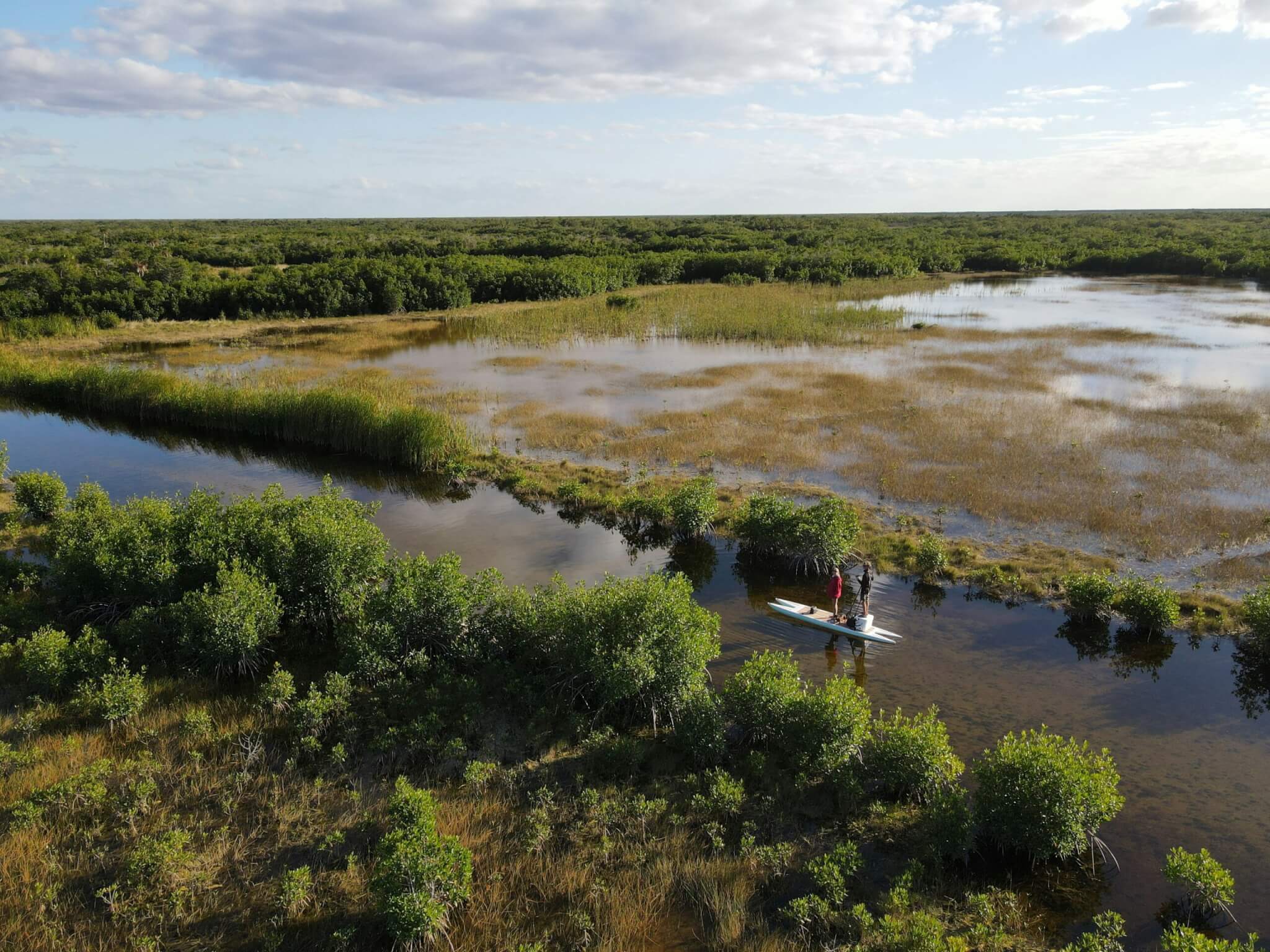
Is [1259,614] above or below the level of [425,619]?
below

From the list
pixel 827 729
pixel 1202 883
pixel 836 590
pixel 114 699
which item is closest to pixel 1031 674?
pixel 836 590

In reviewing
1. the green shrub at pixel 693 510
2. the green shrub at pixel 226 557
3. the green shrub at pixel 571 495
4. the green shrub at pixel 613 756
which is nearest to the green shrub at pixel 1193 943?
the green shrub at pixel 613 756

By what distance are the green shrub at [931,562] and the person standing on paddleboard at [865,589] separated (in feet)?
7.96

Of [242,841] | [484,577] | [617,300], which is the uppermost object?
[617,300]

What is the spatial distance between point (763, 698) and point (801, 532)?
6965 mm

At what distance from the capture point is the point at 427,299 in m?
61.7

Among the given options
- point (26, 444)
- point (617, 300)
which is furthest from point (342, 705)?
point (617, 300)

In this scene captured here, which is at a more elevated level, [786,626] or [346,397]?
[346,397]

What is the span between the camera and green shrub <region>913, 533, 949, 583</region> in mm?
17562

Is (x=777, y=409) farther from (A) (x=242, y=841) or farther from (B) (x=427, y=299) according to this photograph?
(B) (x=427, y=299)

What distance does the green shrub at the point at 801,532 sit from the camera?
695 inches

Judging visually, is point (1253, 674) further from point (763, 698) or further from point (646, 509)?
point (646, 509)

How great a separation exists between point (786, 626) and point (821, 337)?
32.7m

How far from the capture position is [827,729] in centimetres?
1097
